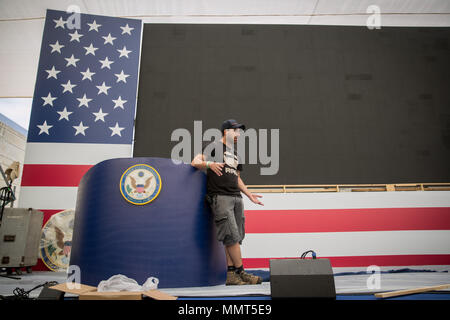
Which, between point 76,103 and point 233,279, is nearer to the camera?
point 233,279

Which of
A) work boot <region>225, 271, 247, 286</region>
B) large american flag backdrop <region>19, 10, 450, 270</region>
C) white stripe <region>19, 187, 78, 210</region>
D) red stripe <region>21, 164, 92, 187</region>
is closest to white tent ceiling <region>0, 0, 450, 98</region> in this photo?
large american flag backdrop <region>19, 10, 450, 270</region>

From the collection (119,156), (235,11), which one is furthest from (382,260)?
(235,11)

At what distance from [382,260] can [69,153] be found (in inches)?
175

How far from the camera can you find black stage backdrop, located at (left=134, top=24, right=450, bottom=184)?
4.45 metres

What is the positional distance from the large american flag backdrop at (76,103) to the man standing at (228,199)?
2.27 m

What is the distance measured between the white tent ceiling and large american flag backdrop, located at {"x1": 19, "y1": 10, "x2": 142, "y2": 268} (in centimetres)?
21

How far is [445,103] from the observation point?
188 inches

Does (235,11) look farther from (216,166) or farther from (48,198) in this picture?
(48,198)

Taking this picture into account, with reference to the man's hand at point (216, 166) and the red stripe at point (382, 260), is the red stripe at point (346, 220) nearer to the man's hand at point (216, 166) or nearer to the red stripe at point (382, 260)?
the red stripe at point (382, 260)

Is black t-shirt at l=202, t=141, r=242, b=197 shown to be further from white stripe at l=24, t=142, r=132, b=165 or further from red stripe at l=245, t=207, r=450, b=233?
white stripe at l=24, t=142, r=132, b=165

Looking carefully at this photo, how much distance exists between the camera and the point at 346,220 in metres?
4.02

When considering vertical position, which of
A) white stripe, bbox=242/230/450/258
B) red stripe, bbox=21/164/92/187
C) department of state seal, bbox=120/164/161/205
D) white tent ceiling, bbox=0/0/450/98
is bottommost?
white stripe, bbox=242/230/450/258
